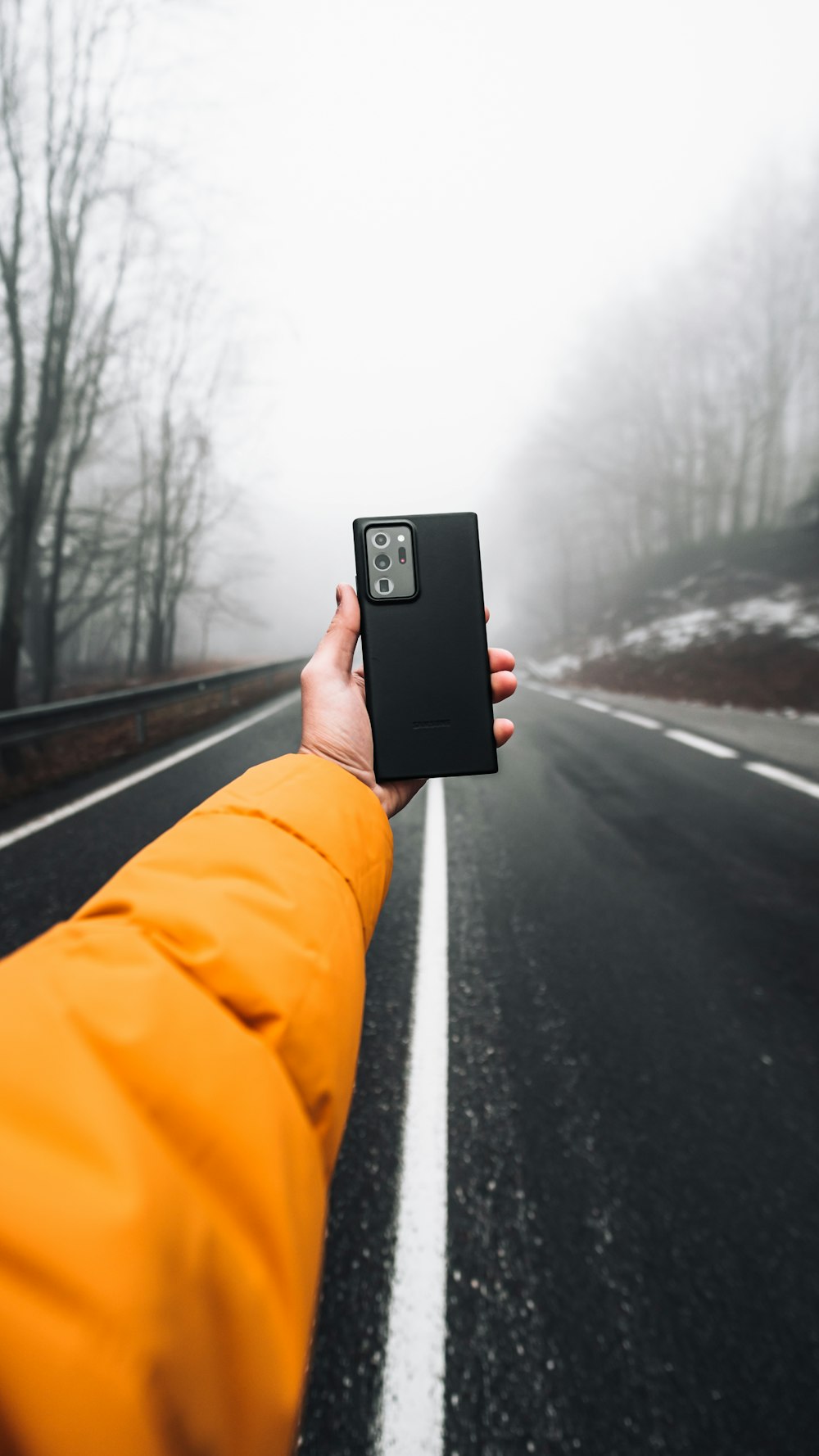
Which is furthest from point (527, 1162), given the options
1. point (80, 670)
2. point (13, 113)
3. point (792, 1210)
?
point (80, 670)

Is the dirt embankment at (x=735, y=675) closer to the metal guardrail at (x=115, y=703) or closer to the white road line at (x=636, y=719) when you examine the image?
the white road line at (x=636, y=719)

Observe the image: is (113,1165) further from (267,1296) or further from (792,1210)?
(792,1210)

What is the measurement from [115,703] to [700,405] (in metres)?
32.4

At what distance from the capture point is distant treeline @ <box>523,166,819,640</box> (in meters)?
24.6

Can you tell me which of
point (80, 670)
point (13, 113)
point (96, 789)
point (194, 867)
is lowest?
point (96, 789)

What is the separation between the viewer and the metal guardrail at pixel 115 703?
3.58 m

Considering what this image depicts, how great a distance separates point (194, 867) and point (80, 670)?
2772 centimetres

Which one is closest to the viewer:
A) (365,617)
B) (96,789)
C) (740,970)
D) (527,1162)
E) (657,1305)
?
(365,617)

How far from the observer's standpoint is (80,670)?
25016mm

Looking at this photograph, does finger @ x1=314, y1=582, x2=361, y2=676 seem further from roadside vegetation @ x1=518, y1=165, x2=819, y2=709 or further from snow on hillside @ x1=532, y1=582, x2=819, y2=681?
snow on hillside @ x1=532, y1=582, x2=819, y2=681

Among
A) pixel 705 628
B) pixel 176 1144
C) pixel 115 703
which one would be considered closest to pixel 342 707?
pixel 176 1144

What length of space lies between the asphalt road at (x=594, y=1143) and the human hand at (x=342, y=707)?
229 millimetres

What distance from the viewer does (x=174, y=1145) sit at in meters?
0.56

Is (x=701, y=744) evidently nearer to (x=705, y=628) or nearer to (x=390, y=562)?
(x=390, y=562)
